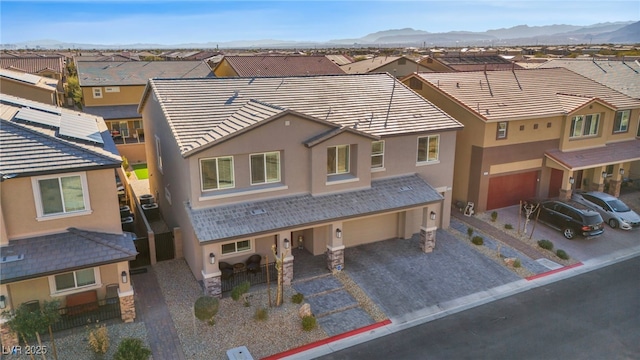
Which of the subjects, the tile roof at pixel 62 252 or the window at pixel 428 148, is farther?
the window at pixel 428 148

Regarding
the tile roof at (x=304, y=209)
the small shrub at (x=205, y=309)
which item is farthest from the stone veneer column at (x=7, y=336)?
the tile roof at (x=304, y=209)

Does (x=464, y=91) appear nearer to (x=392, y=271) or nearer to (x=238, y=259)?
(x=392, y=271)

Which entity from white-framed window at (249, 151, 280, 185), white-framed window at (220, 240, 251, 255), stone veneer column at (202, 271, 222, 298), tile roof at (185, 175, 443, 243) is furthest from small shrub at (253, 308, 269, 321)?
white-framed window at (249, 151, 280, 185)

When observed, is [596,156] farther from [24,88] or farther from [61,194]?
[24,88]

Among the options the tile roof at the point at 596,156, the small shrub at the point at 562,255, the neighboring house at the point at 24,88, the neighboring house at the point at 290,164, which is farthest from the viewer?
the neighboring house at the point at 24,88

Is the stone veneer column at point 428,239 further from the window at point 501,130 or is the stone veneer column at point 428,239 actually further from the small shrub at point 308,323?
the window at point 501,130

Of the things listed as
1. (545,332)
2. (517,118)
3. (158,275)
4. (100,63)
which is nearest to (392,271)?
(545,332)
